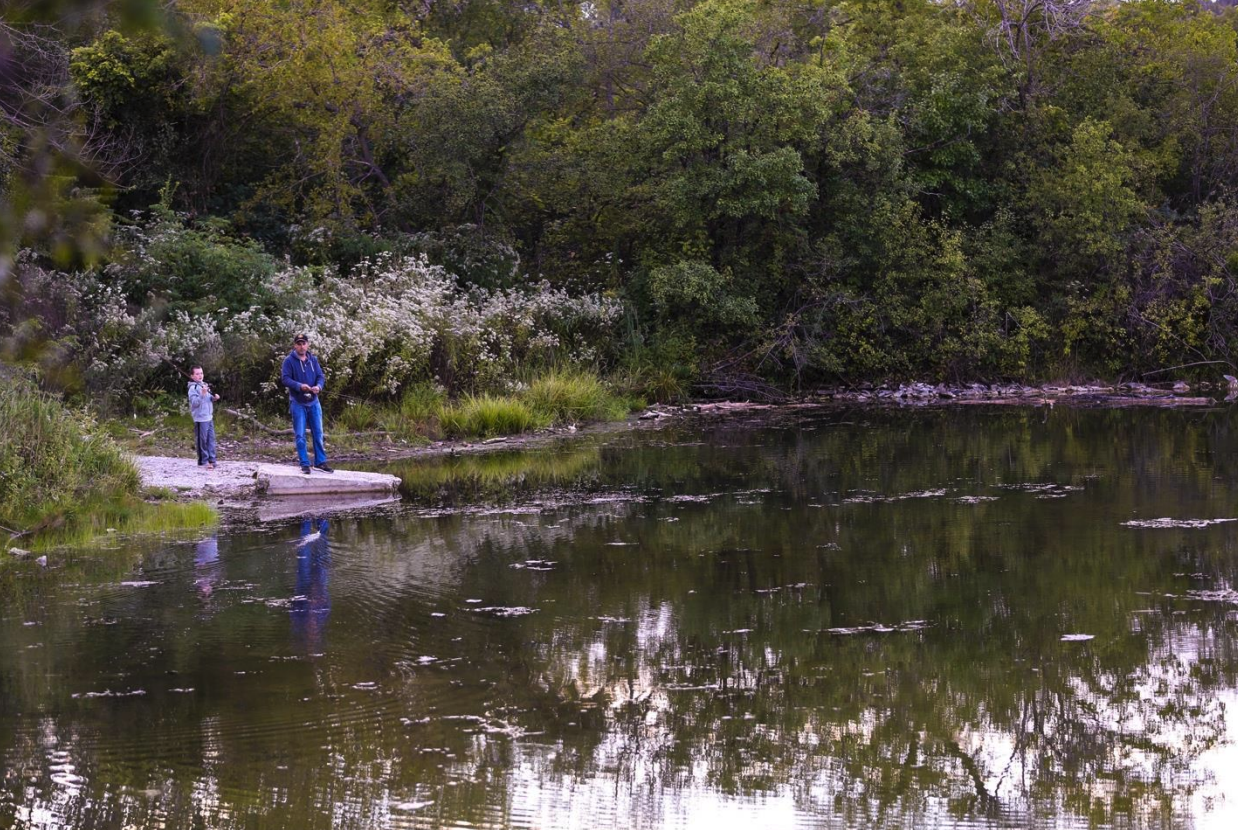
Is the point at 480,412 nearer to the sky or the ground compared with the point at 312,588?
nearer to the sky

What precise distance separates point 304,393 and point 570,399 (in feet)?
25.5

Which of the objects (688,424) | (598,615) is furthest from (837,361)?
(598,615)

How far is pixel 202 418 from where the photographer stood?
56.1 feet

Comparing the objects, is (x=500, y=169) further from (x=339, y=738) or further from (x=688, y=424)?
(x=339, y=738)

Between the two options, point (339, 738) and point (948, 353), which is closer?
point (339, 738)

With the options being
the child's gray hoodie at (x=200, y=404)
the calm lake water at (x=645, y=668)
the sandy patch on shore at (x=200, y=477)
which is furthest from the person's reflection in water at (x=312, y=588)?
the child's gray hoodie at (x=200, y=404)

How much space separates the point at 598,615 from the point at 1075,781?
403 cm

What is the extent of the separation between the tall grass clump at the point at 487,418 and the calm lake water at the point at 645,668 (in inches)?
263

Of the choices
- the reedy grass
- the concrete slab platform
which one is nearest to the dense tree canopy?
the concrete slab platform

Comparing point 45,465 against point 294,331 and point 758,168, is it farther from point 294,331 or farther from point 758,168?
point 758,168

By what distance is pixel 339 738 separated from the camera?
7.20 m

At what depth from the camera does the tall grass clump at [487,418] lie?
21.8 m

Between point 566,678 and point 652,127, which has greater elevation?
point 652,127

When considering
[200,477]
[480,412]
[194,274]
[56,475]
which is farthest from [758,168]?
[56,475]
